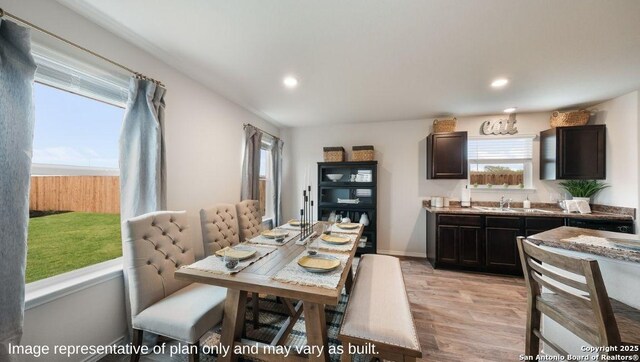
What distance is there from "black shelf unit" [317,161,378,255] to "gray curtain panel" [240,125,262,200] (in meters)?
1.22

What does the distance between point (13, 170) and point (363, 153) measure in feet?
12.1

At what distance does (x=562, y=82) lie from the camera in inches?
97.1

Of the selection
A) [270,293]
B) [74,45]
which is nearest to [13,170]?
[74,45]

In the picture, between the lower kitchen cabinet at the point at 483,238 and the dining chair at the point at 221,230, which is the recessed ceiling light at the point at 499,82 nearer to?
the lower kitchen cabinet at the point at 483,238

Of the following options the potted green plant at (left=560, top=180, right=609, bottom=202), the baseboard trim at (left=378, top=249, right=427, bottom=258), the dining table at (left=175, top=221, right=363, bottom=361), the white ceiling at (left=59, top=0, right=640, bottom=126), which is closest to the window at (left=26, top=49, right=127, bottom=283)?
the white ceiling at (left=59, top=0, right=640, bottom=126)

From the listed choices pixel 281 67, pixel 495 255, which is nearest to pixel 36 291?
pixel 281 67

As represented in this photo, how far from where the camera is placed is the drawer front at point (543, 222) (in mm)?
2969

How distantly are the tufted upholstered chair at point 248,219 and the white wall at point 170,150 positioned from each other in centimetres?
32

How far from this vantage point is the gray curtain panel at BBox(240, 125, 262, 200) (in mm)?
Answer: 3193

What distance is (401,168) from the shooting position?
160 inches

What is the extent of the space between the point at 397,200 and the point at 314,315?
313 centimetres

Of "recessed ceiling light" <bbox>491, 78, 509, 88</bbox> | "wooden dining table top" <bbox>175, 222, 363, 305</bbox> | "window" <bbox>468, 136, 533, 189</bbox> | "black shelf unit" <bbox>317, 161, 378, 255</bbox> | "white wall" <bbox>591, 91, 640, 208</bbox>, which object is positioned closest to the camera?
"wooden dining table top" <bbox>175, 222, 363, 305</bbox>

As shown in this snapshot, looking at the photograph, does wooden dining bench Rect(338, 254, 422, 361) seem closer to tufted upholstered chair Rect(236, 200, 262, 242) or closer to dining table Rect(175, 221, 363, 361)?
dining table Rect(175, 221, 363, 361)

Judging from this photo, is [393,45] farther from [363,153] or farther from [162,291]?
[162,291]
